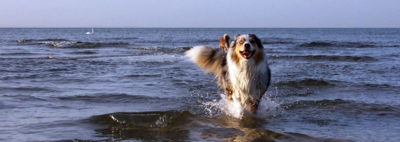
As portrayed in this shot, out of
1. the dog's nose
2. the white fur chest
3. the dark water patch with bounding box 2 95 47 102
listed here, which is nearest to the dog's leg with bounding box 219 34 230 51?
the white fur chest

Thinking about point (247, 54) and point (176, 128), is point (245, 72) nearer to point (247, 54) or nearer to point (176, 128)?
point (247, 54)

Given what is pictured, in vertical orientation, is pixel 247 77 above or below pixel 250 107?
above

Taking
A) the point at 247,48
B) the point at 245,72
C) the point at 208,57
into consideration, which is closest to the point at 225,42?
the point at 208,57

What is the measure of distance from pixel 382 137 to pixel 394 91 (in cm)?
386

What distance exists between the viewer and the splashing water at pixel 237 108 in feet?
23.3

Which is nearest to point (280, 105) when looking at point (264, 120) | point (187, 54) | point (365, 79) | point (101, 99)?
point (264, 120)

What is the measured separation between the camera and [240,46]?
636 centimetres

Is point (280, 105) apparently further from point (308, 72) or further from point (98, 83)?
point (308, 72)

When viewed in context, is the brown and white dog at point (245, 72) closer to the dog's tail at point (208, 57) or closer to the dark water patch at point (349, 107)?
the dog's tail at point (208, 57)

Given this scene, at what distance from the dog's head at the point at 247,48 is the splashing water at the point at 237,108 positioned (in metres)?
0.88

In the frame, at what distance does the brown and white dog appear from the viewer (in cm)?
643

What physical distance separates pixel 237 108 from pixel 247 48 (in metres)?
1.19

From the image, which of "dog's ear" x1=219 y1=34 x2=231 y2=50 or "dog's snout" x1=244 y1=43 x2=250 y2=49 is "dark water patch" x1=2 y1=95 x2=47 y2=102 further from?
"dog's snout" x1=244 y1=43 x2=250 y2=49

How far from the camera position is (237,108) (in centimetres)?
711
